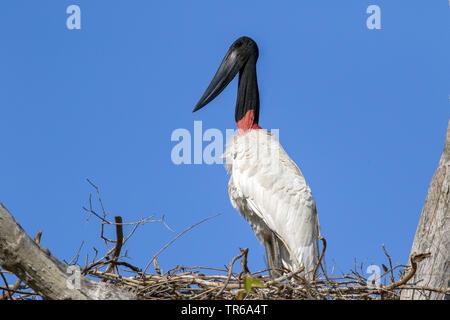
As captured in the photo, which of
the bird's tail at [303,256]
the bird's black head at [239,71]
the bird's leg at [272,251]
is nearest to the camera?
the bird's tail at [303,256]

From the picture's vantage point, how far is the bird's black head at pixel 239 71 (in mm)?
7082

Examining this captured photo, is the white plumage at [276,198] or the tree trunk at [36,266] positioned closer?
the tree trunk at [36,266]

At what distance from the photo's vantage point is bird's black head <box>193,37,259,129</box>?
7082mm

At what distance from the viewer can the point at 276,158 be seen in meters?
6.20

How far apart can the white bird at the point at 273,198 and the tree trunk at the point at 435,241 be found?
6.38 feet

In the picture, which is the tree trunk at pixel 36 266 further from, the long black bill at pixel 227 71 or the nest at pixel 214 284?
the long black bill at pixel 227 71

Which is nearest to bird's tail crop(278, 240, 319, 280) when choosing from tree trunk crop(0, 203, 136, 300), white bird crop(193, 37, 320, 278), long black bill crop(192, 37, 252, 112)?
white bird crop(193, 37, 320, 278)

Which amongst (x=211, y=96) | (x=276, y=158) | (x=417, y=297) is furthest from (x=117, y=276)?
(x=211, y=96)

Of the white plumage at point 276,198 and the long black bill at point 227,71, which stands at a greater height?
the long black bill at point 227,71

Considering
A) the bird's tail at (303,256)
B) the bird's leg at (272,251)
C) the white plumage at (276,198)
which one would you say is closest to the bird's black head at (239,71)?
the white plumage at (276,198)

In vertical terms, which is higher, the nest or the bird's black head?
the bird's black head

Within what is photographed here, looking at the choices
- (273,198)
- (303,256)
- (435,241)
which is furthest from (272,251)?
(435,241)

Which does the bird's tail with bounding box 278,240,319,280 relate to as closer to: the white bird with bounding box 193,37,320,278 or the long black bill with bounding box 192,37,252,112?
the white bird with bounding box 193,37,320,278
